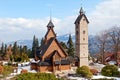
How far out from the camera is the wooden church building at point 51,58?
42062 millimetres

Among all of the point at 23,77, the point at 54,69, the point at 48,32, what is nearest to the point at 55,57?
the point at 54,69

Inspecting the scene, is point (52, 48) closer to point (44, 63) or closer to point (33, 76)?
point (44, 63)

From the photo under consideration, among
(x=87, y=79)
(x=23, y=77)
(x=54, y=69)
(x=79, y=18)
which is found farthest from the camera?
(x=79, y=18)

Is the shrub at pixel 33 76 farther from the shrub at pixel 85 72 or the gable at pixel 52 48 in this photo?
the gable at pixel 52 48

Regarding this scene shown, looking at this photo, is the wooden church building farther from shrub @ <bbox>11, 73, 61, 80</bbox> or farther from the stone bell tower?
shrub @ <bbox>11, 73, 61, 80</bbox>

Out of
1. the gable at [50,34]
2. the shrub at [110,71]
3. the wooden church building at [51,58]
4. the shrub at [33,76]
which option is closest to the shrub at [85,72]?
the shrub at [110,71]

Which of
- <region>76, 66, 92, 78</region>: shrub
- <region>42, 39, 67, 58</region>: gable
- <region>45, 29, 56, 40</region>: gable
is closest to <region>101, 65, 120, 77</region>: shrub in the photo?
<region>76, 66, 92, 78</region>: shrub

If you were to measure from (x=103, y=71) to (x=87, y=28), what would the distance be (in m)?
13.6

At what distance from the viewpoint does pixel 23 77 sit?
21703 millimetres

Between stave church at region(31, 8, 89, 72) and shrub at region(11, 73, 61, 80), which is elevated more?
stave church at region(31, 8, 89, 72)

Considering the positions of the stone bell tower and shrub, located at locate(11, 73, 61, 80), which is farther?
the stone bell tower

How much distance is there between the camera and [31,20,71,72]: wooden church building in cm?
4206

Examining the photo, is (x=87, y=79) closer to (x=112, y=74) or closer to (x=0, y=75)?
(x=112, y=74)

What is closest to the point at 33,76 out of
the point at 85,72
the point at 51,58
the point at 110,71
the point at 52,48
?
the point at 85,72
